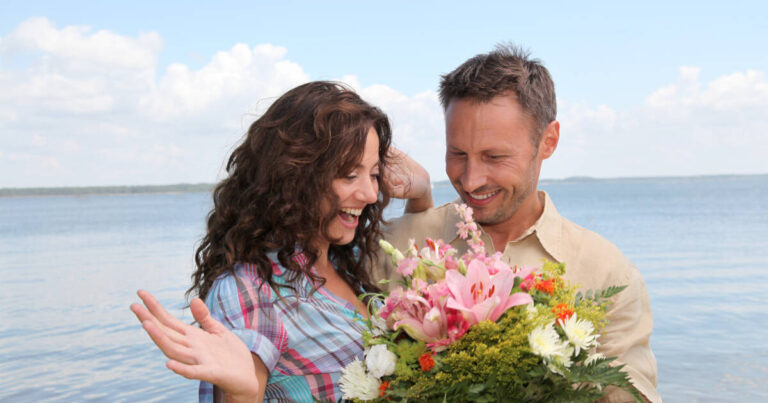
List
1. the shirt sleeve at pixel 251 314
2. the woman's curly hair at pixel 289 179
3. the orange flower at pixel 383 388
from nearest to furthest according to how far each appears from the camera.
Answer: the orange flower at pixel 383 388 < the shirt sleeve at pixel 251 314 < the woman's curly hair at pixel 289 179

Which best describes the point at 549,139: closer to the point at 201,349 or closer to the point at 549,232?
the point at 549,232

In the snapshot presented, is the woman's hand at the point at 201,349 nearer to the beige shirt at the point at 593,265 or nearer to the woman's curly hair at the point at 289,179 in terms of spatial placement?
the woman's curly hair at the point at 289,179

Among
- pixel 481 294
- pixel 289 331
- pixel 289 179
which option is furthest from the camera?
pixel 289 179

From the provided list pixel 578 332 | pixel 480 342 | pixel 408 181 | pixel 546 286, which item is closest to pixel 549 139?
pixel 408 181

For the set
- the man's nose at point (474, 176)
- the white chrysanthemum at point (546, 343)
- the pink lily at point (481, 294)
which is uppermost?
the man's nose at point (474, 176)

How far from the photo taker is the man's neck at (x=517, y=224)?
11.1 feet

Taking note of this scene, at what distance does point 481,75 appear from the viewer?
316 centimetres

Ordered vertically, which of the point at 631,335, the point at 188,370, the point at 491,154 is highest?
the point at 491,154

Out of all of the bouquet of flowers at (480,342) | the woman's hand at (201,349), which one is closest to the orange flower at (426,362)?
the bouquet of flowers at (480,342)

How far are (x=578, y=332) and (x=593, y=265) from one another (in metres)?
1.29

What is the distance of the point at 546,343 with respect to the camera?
1908 millimetres

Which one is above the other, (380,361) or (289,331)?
(380,361)

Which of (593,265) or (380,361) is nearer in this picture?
(380,361)

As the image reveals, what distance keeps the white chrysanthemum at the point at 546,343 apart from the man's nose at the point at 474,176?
1.25 m
